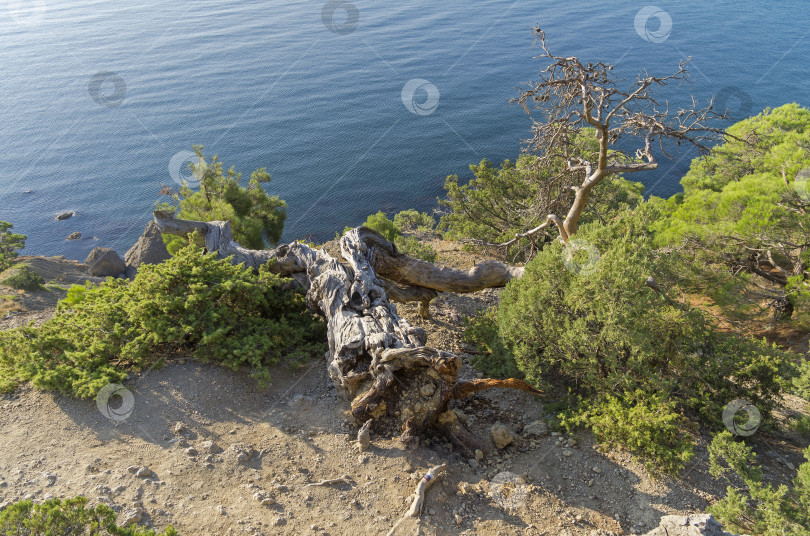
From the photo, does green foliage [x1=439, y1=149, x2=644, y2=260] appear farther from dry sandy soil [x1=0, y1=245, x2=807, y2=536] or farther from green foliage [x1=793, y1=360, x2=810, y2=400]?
dry sandy soil [x1=0, y1=245, x2=807, y2=536]

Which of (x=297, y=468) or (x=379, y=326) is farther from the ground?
(x=379, y=326)

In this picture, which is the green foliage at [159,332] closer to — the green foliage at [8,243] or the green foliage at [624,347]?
the green foliage at [624,347]

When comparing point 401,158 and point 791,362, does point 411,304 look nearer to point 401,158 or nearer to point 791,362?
point 791,362

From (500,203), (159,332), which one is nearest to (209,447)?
(159,332)

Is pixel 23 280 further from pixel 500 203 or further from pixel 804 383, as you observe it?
pixel 804 383

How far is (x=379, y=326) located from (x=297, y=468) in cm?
295

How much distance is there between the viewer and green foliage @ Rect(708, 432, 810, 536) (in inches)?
245

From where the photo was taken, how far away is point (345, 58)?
59.7 m

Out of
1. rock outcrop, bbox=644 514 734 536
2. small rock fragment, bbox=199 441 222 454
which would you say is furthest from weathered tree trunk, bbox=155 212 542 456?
rock outcrop, bbox=644 514 734 536

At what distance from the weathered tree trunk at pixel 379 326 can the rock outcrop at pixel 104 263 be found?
19.1 m

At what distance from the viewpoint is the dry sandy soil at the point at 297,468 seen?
6820mm

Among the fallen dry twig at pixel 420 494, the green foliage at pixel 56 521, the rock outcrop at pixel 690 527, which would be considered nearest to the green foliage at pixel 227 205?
the green foliage at pixel 56 521

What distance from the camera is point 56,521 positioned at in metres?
5.49

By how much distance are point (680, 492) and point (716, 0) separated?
86881 mm
